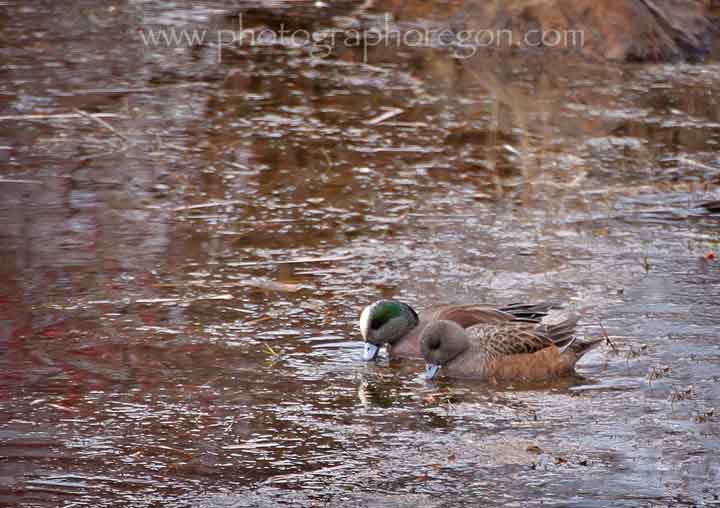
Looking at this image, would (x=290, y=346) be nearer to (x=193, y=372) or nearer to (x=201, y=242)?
(x=193, y=372)

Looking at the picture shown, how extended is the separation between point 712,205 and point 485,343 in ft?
11.4

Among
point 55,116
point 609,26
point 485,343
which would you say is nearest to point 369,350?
point 485,343

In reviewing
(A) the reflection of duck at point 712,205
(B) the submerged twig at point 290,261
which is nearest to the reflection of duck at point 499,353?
(B) the submerged twig at point 290,261

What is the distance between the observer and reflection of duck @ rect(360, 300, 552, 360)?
7512 millimetres

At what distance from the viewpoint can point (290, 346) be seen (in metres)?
7.61

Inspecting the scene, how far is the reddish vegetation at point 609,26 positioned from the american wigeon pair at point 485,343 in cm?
746

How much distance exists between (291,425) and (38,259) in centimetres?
296

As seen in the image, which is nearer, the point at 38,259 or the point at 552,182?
the point at 38,259

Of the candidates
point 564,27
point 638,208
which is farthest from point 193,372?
point 564,27

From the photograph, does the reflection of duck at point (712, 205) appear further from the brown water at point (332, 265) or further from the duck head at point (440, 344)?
Result: the duck head at point (440, 344)

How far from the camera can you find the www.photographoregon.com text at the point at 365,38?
48.2ft

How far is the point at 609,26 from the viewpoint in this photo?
1465 cm

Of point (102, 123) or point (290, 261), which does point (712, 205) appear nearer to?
point (290, 261)

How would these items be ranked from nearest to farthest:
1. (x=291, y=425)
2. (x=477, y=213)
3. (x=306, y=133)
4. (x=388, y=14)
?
1. (x=291, y=425)
2. (x=477, y=213)
3. (x=306, y=133)
4. (x=388, y=14)
